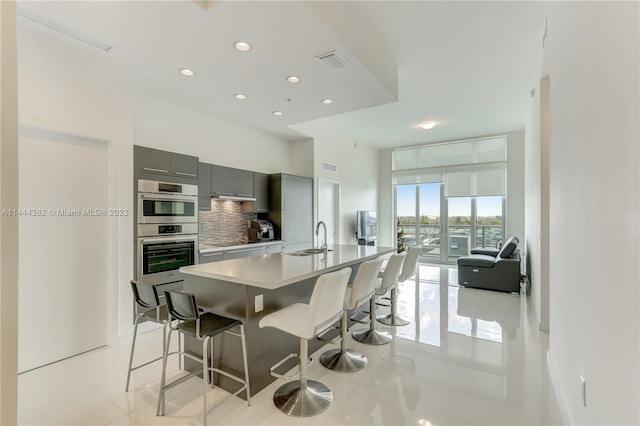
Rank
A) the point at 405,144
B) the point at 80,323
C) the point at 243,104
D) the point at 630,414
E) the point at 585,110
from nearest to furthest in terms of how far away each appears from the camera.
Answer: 1. the point at 630,414
2. the point at 585,110
3. the point at 80,323
4. the point at 243,104
5. the point at 405,144

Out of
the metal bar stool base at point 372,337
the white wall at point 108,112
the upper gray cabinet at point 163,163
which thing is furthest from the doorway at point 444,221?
the white wall at point 108,112

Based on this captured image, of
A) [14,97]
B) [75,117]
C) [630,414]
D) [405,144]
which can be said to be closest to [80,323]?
[75,117]

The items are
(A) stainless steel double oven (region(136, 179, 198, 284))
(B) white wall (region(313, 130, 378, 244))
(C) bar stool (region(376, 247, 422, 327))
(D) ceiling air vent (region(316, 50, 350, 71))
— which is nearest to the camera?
(D) ceiling air vent (region(316, 50, 350, 71))

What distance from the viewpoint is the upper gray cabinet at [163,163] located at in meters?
3.46

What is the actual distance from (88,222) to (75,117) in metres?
1.07

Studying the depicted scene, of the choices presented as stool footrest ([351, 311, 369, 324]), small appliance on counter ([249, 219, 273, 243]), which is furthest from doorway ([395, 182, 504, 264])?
small appliance on counter ([249, 219, 273, 243])

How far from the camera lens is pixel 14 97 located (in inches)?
45.0

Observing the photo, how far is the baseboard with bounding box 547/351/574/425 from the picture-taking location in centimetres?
195

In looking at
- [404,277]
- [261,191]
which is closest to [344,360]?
[404,277]

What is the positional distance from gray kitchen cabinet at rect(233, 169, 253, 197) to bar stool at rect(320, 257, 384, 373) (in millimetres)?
2954

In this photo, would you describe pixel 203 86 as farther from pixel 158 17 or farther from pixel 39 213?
pixel 39 213

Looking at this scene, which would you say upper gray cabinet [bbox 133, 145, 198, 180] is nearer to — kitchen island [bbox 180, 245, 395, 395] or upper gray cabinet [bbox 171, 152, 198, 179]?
upper gray cabinet [bbox 171, 152, 198, 179]

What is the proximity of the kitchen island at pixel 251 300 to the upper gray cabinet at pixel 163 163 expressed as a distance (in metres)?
1.63

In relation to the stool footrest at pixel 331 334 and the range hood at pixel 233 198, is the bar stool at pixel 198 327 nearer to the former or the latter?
the stool footrest at pixel 331 334
